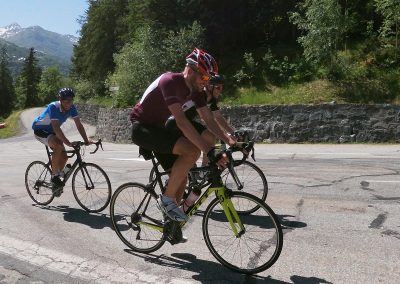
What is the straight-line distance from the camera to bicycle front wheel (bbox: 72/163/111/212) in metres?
7.52

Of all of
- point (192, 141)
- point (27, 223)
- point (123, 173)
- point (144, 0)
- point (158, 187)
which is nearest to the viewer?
point (192, 141)

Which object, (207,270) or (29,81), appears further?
(29,81)

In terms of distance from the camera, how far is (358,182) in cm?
872

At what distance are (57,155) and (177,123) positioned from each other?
4.21 m

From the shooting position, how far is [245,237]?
4.73 m

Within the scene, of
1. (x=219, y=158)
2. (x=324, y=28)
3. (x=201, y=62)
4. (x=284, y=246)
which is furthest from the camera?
(x=324, y=28)

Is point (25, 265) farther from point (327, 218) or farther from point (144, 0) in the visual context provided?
point (144, 0)

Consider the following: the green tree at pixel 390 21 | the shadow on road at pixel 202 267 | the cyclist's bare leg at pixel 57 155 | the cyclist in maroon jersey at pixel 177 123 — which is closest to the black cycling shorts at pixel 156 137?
the cyclist in maroon jersey at pixel 177 123

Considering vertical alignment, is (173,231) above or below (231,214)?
below

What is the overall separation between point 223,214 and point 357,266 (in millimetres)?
1386

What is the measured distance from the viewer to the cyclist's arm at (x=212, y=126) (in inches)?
190

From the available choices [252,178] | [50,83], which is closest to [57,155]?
[252,178]

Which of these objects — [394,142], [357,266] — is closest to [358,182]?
[357,266]

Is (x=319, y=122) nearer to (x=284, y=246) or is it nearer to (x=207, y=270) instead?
(x=284, y=246)
